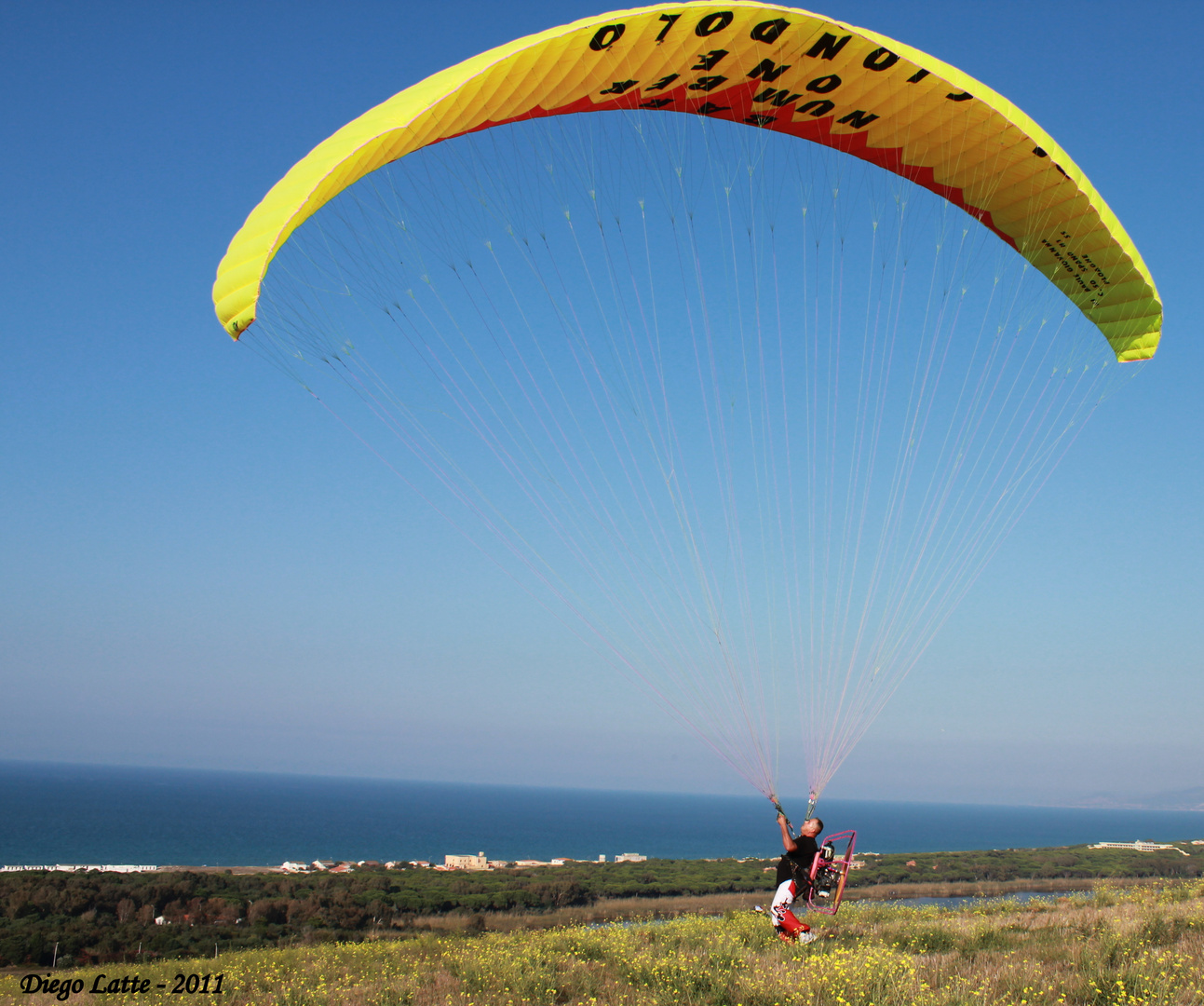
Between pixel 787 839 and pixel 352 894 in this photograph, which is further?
pixel 352 894

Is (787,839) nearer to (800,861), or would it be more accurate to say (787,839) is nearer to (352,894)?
(800,861)

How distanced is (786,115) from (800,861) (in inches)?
284

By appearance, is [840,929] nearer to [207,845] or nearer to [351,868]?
[351,868]

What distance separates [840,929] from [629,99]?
379 inches

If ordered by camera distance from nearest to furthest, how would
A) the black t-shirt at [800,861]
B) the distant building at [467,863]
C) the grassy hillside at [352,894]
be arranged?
the black t-shirt at [800,861] → the grassy hillside at [352,894] → the distant building at [467,863]

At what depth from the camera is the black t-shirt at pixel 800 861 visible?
674 centimetres

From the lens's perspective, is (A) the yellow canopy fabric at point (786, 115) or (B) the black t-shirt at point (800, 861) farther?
(B) the black t-shirt at point (800, 861)

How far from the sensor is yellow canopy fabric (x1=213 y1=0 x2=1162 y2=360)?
587 cm

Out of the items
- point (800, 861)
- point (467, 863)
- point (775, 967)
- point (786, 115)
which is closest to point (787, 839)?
point (800, 861)

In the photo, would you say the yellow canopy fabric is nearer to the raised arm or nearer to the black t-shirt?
the raised arm

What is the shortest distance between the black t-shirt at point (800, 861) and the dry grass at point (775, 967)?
2.11 ft

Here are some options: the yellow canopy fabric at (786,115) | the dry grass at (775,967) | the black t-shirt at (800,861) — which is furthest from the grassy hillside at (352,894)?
the yellow canopy fabric at (786,115)

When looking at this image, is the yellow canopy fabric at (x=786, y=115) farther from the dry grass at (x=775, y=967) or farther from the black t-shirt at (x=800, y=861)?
the black t-shirt at (x=800, y=861)

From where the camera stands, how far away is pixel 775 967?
21.6ft
